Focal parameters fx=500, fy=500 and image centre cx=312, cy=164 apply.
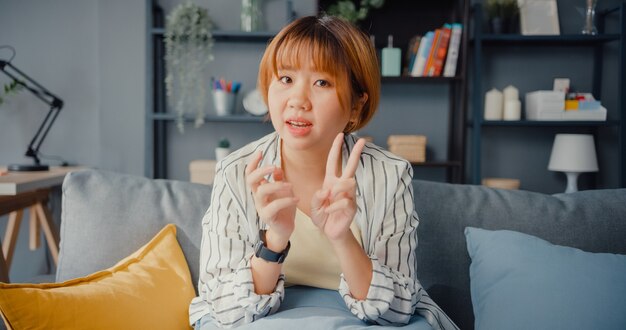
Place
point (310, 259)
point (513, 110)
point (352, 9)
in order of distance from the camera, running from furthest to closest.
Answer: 1. point (513, 110)
2. point (352, 9)
3. point (310, 259)

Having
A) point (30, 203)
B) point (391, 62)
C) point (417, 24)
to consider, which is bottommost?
point (30, 203)

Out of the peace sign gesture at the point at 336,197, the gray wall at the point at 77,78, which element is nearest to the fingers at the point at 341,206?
the peace sign gesture at the point at 336,197

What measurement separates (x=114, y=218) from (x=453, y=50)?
87.1 inches

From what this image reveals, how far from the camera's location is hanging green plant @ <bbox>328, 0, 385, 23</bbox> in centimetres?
278

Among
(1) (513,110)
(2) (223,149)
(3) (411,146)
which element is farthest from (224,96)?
(1) (513,110)

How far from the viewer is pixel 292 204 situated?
83 centimetres

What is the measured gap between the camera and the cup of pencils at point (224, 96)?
289cm

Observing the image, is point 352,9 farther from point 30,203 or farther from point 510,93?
point 30,203

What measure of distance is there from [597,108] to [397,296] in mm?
2464

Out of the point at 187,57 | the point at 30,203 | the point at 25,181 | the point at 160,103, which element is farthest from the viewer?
the point at 160,103

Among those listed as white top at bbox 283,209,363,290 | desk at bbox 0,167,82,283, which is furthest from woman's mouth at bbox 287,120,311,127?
desk at bbox 0,167,82,283

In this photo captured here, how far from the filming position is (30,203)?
2656mm

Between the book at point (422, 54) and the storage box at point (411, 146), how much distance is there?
369 millimetres

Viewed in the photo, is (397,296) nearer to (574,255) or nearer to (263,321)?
(263,321)
